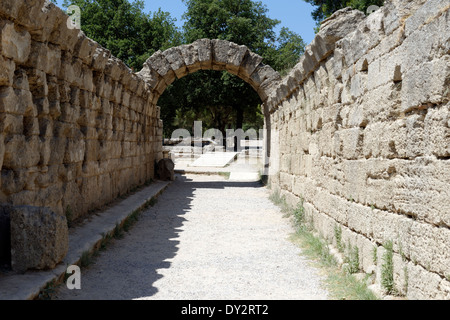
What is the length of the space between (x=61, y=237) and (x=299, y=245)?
3.38 metres

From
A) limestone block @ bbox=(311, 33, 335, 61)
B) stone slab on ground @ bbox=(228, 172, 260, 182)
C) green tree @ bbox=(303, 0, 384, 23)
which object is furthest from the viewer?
green tree @ bbox=(303, 0, 384, 23)

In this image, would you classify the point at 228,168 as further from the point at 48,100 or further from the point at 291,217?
the point at 48,100

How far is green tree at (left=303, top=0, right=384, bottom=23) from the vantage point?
63.8 ft

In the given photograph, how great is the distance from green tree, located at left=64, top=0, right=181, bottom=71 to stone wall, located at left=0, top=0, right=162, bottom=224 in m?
17.8

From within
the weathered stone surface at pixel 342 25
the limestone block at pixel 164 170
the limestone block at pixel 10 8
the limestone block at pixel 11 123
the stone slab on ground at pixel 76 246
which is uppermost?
the weathered stone surface at pixel 342 25

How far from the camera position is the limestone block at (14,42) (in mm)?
4383

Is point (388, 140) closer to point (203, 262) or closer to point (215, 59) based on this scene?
point (203, 262)

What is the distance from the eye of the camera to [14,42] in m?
4.62

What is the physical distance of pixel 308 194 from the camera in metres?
7.48

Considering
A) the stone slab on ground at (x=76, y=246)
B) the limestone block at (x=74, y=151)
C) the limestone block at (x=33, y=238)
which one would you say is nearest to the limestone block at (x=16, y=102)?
the limestone block at (x=33, y=238)

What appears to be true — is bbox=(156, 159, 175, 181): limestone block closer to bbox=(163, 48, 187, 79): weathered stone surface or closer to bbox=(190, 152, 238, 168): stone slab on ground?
bbox=(163, 48, 187, 79): weathered stone surface

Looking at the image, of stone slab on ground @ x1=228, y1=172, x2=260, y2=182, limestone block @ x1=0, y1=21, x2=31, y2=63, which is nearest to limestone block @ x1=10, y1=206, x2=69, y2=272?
limestone block @ x1=0, y1=21, x2=31, y2=63

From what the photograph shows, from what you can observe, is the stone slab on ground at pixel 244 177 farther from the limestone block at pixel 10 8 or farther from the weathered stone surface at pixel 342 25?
the limestone block at pixel 10 8

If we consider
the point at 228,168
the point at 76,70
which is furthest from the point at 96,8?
the point at 76,70
